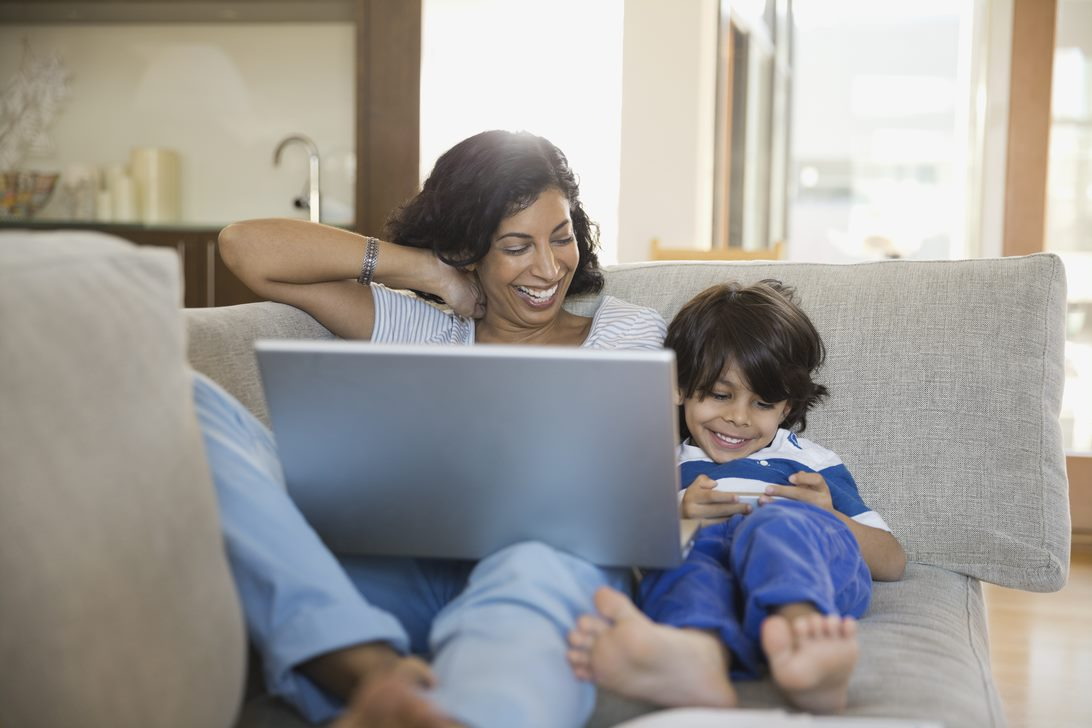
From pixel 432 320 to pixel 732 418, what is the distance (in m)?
0.57

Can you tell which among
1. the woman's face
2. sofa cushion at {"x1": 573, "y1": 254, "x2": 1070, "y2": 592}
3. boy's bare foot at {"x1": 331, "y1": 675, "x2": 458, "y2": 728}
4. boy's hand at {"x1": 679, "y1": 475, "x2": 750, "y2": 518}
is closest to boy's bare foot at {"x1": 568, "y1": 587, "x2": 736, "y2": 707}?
boy's bare foot at {"x1": 331, "y1": 675, "x2": 458, "y2": 728}

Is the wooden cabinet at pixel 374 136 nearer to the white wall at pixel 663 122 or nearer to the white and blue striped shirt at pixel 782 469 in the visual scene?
the white wall at pixel 663 122

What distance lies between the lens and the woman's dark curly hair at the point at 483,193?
1.67 meters

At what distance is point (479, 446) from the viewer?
997 mm

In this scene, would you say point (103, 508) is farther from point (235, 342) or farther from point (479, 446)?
point (235, 342)

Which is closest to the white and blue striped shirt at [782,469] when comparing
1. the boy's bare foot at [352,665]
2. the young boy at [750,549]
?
the young boy at [750,549]

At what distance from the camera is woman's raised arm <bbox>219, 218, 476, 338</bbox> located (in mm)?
1751

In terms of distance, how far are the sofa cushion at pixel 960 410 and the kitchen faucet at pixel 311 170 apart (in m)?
2.82

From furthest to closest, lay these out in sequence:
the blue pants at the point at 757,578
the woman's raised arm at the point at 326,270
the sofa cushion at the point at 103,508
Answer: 1. the woman's raised arm at the point at 326,270
2. the blue pants at the point at 757,578
3. the sofa cushion at the point at 103,508

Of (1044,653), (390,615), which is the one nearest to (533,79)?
(1044,653)

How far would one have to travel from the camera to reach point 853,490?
1.44 meters

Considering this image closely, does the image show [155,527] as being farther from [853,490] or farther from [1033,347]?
[1033,347]

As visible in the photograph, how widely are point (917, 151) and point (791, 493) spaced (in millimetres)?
5961

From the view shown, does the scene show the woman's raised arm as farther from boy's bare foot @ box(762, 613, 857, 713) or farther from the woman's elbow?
boy's bare foot @ box(762, 613, 857, 713)
